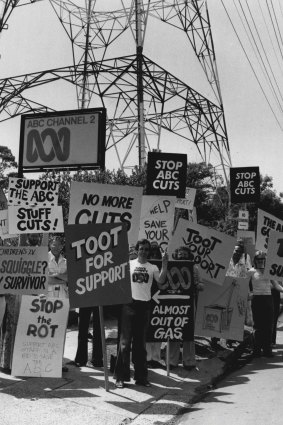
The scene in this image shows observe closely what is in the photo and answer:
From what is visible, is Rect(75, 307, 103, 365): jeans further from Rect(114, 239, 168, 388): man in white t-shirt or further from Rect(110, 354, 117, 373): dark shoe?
Rect(114, 239, 168, 388): man in white t-shirt

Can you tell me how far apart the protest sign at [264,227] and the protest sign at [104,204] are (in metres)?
2.83

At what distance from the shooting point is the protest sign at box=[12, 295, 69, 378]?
7.39 m

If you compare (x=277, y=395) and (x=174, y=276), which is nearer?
(x=277, y=395)

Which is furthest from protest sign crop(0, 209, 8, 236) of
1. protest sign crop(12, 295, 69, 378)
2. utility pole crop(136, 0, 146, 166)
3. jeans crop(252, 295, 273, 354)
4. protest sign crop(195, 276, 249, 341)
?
utility pole crop(136, 0, 146, 166)

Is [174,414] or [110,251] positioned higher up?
[110,251]

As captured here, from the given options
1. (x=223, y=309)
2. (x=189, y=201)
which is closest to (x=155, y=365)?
(x=223, y=309)

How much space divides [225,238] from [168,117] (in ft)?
56.8

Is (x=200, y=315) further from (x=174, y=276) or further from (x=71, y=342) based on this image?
(x=71, y=342)

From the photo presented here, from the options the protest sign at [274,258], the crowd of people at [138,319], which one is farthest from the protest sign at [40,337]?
the protest sign at [274,258]

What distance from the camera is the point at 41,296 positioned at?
25.1ft

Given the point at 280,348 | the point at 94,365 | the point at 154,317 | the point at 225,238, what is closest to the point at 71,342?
the point at 94,365

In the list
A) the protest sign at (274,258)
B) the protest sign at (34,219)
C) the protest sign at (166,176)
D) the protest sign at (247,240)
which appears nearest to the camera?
the protest sign at (34,219)

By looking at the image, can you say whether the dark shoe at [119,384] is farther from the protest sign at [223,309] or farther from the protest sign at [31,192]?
the protest sign at [31,192]

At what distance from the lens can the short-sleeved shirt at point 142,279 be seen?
→ 7586 millimetres
